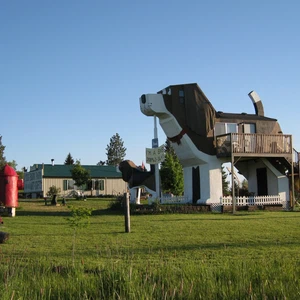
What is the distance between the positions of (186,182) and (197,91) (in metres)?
5.46

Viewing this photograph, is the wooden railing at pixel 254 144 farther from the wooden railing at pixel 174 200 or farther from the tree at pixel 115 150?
the tree at pixel 115 150

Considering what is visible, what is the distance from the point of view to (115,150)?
369ft

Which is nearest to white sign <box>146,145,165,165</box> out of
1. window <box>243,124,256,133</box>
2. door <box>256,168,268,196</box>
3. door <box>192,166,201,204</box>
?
door <box>192,166,201,204</box>

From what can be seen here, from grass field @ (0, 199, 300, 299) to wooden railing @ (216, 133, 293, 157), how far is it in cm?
933

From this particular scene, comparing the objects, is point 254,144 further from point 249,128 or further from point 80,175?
point 80,175

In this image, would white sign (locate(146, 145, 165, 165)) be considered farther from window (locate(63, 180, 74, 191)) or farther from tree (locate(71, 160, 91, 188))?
window (locate(63, 180, 74, 191))

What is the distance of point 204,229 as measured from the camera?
1562 centimetres

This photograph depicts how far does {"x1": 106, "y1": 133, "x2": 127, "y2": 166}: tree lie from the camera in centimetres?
11126

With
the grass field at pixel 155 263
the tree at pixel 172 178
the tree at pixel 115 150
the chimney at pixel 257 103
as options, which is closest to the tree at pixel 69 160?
the tree at pixel 115 150

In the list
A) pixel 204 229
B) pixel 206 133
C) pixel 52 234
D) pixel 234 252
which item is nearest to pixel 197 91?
pixel 206 133

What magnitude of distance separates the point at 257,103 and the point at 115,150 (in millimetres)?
83454

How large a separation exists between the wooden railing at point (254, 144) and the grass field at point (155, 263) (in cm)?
933

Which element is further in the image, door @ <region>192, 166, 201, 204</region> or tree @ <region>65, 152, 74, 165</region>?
tree @ <region>65, 152, 74, 165</region>

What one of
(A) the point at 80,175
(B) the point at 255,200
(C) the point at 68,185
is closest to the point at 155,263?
(B) the point at 255,200
